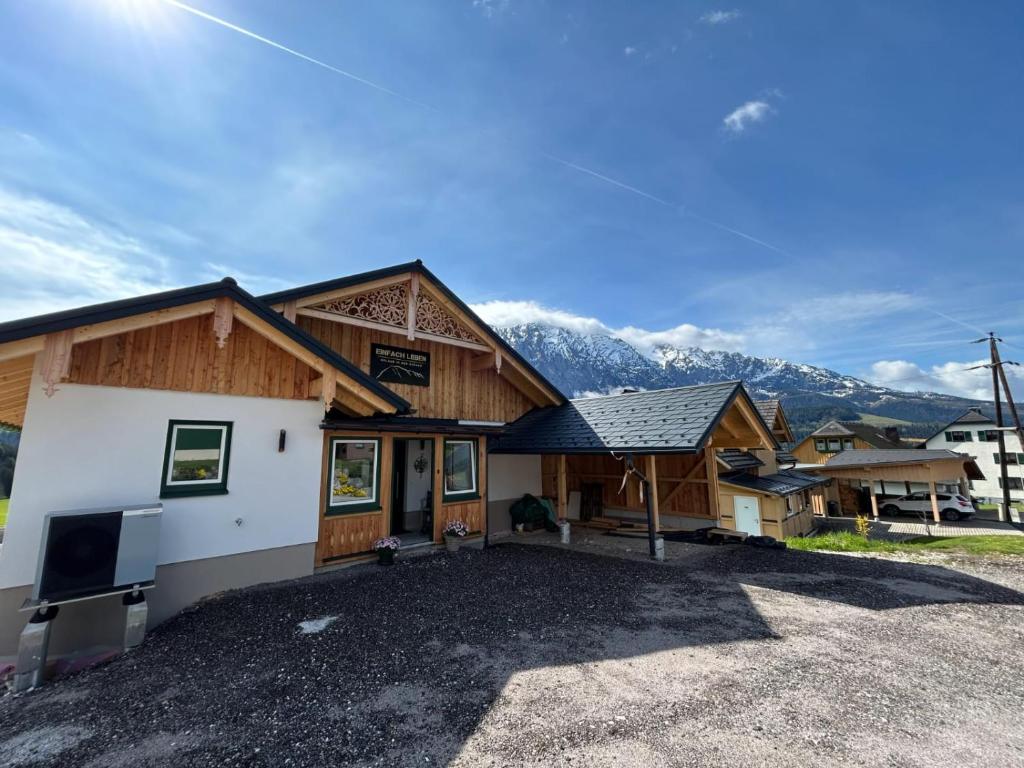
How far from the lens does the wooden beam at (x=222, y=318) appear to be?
6.18 meters

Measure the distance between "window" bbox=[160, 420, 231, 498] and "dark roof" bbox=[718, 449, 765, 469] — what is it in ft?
51.8

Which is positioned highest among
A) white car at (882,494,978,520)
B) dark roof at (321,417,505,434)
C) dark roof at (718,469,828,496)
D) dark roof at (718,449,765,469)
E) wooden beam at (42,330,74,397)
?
wooden beam at (42,330,74,397)

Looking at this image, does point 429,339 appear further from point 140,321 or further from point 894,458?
point 894,458

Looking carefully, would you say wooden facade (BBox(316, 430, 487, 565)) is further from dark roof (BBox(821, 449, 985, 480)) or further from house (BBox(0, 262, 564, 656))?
dark roof (BBox(821, 449, 985, 480))

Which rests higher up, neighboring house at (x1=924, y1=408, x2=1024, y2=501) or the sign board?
the sign board

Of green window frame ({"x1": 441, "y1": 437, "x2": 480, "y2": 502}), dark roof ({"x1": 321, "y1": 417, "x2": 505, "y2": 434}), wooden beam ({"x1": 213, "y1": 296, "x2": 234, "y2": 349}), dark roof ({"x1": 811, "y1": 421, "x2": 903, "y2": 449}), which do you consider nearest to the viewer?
wooden beam ({"x1": 213, "y1": 296, "x2": 234, "y2": 349})

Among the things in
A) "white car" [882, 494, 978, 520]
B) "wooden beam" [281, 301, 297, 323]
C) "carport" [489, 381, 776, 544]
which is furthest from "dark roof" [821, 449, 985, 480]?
"wooden beam" [281, 301, 297, 323]

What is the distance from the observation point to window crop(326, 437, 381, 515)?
849 centimetres

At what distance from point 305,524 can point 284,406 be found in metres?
2.24

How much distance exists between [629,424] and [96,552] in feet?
32.9

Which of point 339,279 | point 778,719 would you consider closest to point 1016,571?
point 778,719

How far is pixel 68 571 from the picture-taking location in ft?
16.3

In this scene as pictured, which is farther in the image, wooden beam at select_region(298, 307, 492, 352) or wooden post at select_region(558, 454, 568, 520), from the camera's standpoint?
wooden post at select_region(558, 454, 568, 520)

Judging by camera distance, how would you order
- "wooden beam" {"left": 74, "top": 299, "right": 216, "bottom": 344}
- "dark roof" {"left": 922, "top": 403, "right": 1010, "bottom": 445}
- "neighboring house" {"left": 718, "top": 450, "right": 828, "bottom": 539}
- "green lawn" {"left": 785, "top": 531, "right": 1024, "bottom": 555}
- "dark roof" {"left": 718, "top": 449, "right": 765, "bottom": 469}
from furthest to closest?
"dark roof" {"left": 922, "top": 403, "right": 1010, "bottom": 445} < "neighboring house" {"left": 718, "top": 450, "right": 828, "bottom": 539} < "dark roof" {"left": 718, "top": 449, "right": 765, "bottom": 469} < "green lawn" {"left": 785, "top": 531, "right": 1024, "bottom": 555} < "wooden beam" {"left": 74, "top": 299, "right": 216, "bottom": 344}
